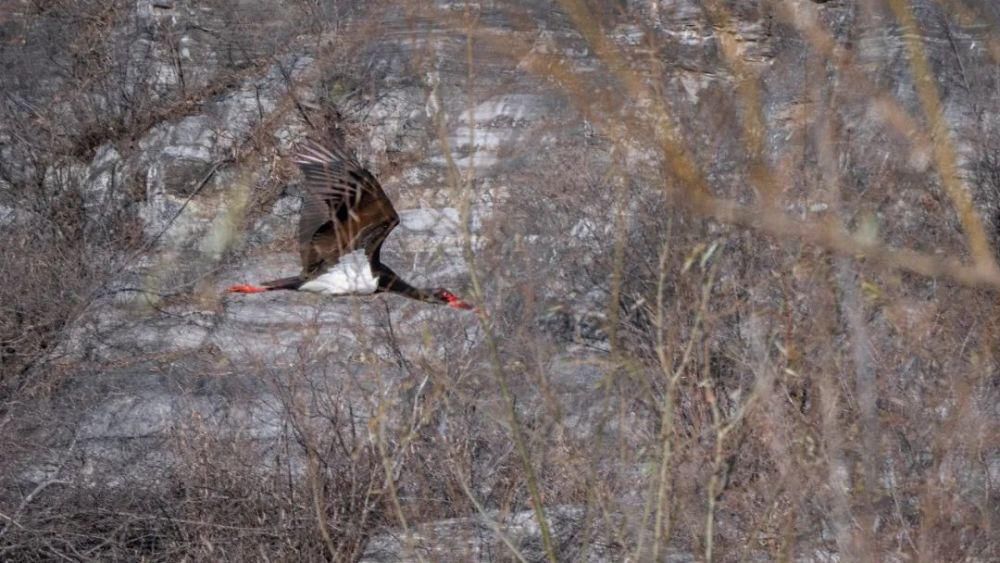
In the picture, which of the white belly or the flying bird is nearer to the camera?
the flying bird

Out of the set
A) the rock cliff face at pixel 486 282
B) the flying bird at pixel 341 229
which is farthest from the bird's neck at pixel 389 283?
the rock cliff face at pixel 486 282

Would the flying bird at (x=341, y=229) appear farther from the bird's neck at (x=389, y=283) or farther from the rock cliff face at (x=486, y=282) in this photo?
the rock cliff face at (x=486, y=282)

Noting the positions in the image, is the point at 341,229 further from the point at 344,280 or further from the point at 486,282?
the point at 486,282

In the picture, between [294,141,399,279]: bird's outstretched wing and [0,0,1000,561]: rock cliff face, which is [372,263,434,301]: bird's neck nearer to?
[294,141,399,279]: bird's outstretched wing

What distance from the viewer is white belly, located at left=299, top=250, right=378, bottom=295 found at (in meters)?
6.54

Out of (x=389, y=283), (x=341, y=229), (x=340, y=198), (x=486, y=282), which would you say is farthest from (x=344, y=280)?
(x=486, y=282)

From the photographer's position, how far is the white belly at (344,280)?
6.54 m

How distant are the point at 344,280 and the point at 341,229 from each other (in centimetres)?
129

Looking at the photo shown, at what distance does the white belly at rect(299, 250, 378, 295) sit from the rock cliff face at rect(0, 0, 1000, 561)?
428mm

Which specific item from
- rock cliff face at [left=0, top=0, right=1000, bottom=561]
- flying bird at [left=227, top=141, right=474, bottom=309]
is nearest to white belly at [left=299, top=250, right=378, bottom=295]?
flying bird at [left=227, top=141, right=474, bottom=309]

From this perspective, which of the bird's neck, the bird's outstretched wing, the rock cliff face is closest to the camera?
the rock cliff face

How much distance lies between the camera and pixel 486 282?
27.5 feet

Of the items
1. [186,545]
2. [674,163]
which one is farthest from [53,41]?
[674,163]

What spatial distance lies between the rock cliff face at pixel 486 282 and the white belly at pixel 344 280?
0.43 m
